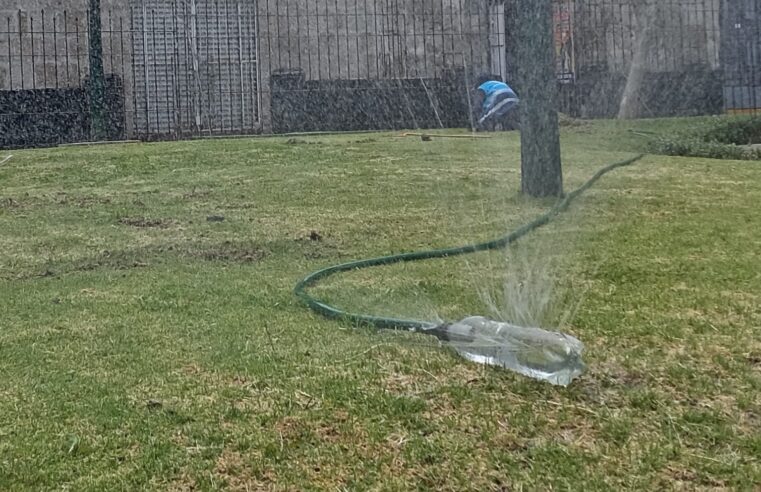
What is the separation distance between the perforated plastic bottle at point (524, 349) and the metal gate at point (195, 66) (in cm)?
926

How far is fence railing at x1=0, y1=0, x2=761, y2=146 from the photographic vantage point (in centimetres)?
1080

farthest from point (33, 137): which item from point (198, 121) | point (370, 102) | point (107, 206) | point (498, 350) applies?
point (498, 350)

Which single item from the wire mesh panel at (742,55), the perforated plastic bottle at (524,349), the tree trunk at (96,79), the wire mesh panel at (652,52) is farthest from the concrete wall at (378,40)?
the perforated plastic bottle at (524,349)

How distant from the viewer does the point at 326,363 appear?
1.72 m

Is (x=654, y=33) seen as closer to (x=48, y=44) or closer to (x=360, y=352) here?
(x=48, y=44)

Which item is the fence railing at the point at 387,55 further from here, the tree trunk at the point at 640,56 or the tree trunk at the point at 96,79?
the tree trunk at the point at 96,79

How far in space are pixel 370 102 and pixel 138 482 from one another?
9.18m

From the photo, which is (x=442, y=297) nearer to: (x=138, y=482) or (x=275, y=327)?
(x=275, y=327)

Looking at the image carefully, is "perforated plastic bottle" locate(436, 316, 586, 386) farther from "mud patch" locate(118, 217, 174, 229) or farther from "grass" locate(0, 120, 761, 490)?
"mud patch" locate(118, 217, 174, 229)

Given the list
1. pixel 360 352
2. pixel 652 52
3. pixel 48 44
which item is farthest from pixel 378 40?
pixel 360 352

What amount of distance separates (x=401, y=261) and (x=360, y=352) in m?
1.02

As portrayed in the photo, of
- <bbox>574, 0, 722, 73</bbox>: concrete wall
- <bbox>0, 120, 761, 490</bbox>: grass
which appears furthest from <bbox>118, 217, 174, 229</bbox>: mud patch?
<bbox>574, 0, 722, 73</bbox>: concrete wall

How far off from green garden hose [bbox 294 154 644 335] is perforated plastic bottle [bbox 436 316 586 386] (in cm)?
15

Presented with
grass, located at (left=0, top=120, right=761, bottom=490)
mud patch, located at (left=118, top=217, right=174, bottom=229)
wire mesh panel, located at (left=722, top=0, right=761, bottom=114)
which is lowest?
grass, located at (left=0, top=120, right=761, bottom=490)
